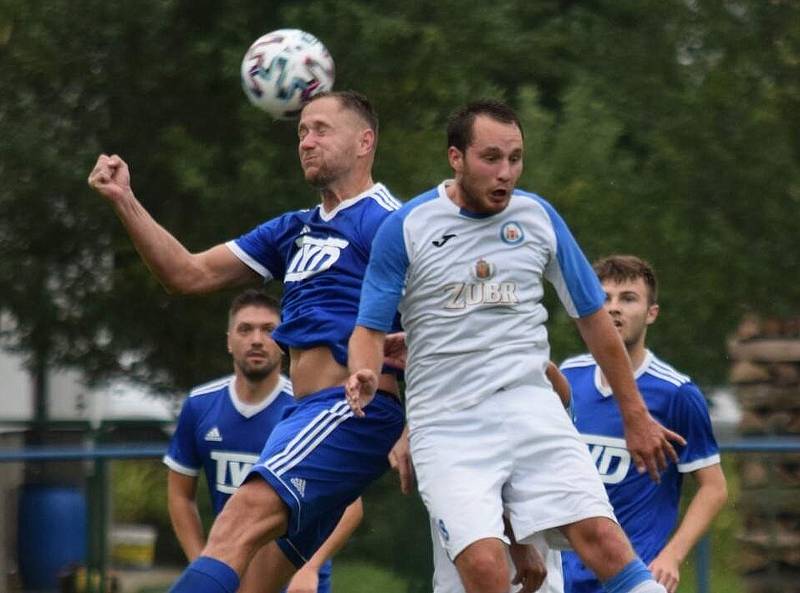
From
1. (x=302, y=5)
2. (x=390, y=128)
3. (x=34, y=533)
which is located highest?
(x=302, y=5)

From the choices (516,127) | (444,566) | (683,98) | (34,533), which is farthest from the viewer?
(683,98)

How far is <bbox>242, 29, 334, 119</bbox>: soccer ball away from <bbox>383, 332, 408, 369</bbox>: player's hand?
158 cm

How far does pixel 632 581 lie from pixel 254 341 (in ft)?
9.00

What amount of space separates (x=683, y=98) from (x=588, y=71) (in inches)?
32.3

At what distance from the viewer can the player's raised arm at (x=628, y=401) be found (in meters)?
6.82

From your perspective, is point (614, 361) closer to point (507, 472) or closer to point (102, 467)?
point (507, 472)

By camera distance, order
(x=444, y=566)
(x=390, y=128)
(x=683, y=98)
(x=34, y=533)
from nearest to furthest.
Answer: (x=444, y=566) → (x=34, y=533) → (x=390, y=128) → (x=683, y=98)

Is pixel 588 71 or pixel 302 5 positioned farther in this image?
pixel 588 71

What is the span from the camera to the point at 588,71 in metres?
15.0

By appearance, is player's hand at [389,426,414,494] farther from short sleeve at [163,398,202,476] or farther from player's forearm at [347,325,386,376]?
short sleeve at [163,398,202,476]

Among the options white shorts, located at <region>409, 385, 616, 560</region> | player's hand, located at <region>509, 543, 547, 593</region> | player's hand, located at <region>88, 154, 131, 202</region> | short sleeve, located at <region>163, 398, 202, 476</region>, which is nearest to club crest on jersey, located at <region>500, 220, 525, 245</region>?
white shorts, located at <region>409, 385, 616, 560</region>

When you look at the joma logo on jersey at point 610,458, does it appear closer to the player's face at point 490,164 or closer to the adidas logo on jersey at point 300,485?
the adidas logo on jersey at point 300,485

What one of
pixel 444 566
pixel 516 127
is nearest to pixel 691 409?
pixel 444 566

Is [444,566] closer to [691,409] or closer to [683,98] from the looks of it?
[691,409]
